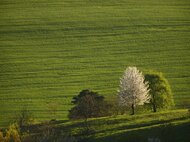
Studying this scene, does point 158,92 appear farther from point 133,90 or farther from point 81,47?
point 81,47

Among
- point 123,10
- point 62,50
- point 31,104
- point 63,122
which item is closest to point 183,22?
point 123,10

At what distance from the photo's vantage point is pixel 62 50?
108000 millimetres

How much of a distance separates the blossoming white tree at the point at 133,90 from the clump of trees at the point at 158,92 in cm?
311

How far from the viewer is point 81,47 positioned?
109m

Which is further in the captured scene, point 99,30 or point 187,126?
point 99,30

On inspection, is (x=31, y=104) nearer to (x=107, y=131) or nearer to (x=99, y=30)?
(x=107, y=131)

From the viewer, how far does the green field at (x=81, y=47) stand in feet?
302

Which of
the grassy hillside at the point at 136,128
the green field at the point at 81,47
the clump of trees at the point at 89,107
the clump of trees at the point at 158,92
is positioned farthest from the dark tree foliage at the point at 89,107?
the green field at the point at 81,47

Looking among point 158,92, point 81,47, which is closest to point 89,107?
point 158,92

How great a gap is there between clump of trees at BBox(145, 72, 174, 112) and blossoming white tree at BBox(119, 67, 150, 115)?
3.11 meters

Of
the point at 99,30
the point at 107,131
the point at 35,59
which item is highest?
the point at 99,30

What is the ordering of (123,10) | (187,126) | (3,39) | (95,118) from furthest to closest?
(123,10) → (3,39) → (95,118) → (187,126)

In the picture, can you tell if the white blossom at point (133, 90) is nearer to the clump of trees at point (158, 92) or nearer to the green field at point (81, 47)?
the clump of trees at point (158, 92)

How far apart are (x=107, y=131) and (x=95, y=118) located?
5347 mm
